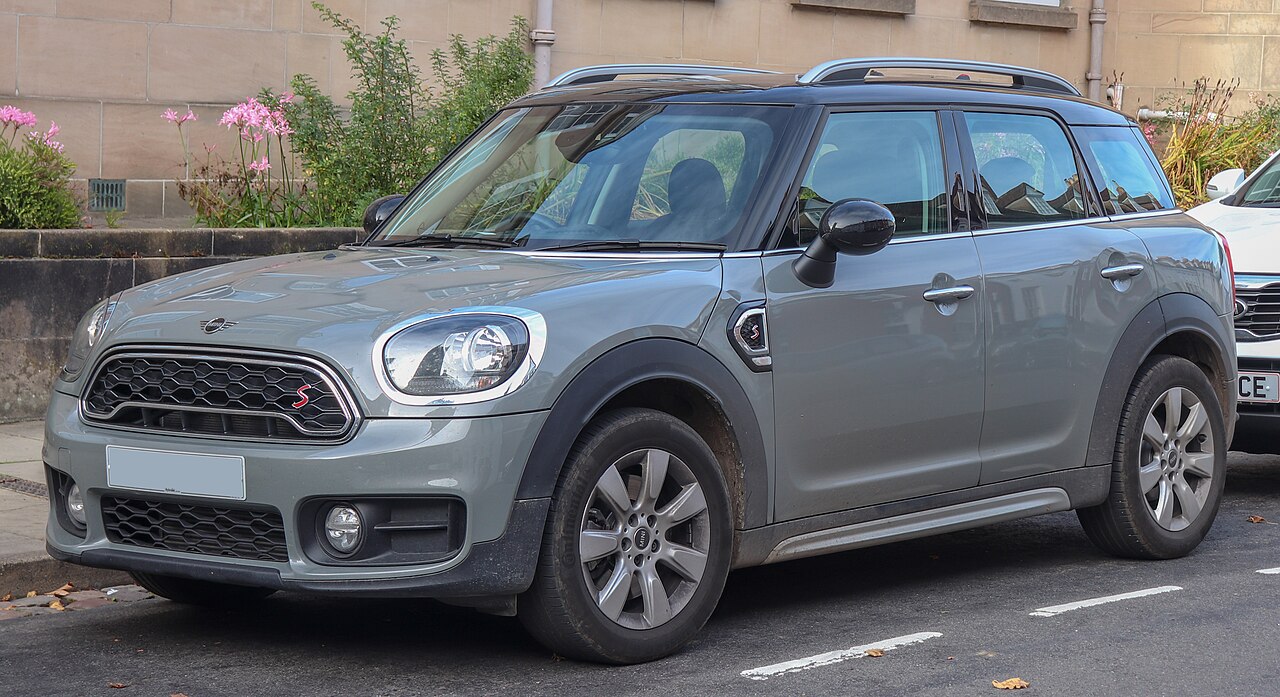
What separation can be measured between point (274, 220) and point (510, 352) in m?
6.81

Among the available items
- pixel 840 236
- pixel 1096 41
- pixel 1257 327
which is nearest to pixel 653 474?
pixel 840 236

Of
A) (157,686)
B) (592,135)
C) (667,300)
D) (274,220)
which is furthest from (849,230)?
(274,220)

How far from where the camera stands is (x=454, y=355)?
15.7 ft

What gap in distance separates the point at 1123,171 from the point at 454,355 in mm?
3453

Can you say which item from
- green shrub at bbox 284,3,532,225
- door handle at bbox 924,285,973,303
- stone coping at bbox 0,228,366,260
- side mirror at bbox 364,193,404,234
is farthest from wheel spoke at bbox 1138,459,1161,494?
green shrub at bbox 284,3,532,225

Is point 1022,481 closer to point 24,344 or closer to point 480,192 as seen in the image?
point 480,192

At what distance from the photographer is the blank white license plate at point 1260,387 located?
8.16 m

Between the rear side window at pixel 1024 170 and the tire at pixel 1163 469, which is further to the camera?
the tire at pixel 1163 469

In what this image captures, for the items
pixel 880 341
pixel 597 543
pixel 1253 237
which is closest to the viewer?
pixel 597 543

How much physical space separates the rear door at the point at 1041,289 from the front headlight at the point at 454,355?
78.7 inches

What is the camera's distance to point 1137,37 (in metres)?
19.8

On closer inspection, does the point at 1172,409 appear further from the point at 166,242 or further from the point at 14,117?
the point at 14,117

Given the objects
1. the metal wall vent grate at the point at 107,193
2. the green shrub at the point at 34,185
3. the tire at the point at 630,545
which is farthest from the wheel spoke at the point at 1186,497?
the metal wall vent grate at the point at 107,193

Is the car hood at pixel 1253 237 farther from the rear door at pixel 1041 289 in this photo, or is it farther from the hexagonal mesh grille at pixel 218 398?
the hexagonal mesh grille at pixel 218 398
